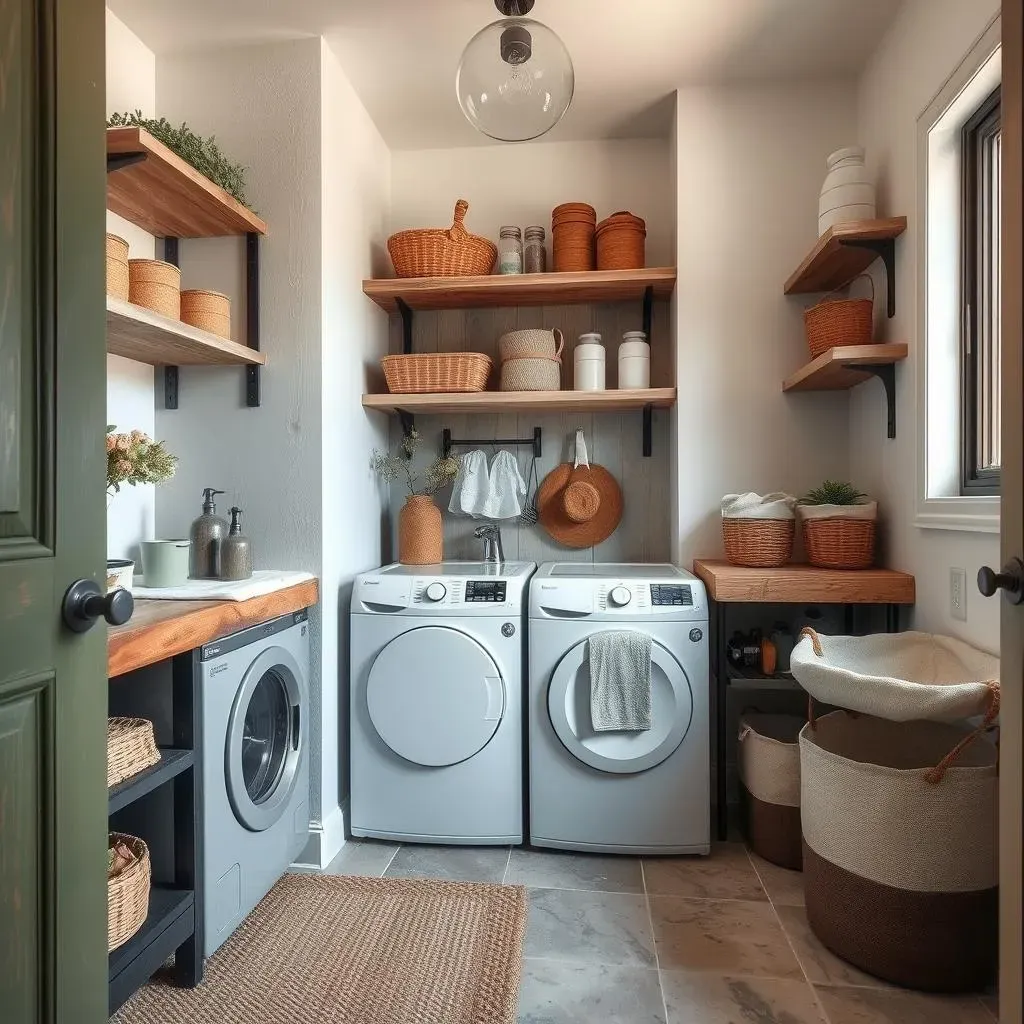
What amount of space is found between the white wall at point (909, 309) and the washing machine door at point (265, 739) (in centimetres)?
179

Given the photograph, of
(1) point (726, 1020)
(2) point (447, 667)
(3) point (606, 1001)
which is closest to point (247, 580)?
(2) point (447, 667)

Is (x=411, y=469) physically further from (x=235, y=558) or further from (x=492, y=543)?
(x=235, y=558)

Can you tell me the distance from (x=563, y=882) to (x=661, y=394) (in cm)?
161

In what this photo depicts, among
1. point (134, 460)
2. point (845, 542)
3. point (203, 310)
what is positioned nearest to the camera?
point (134, 460)

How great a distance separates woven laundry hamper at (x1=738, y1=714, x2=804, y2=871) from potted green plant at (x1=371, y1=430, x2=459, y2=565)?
4.20 feet

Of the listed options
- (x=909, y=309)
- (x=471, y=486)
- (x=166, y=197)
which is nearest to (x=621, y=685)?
(x=471, y=486)

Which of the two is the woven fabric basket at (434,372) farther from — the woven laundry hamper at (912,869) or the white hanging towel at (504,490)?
the woven laundry hamper at (912,869)

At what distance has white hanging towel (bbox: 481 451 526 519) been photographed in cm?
289

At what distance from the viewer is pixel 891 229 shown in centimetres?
215

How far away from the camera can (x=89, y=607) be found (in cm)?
99

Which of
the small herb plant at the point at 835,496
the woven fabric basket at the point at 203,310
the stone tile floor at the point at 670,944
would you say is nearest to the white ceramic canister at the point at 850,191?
the small herb plant at the point at 835,496

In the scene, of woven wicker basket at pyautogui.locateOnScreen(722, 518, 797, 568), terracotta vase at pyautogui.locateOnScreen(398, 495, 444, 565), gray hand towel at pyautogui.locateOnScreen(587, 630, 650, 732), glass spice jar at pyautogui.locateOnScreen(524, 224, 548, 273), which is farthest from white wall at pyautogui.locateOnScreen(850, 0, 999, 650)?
terracotta vase at pyautogui.locateOnScreen(398, 495, 444, 565)

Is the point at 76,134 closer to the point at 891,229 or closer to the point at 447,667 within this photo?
the point at 447,667

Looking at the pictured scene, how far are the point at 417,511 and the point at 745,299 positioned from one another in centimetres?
142
